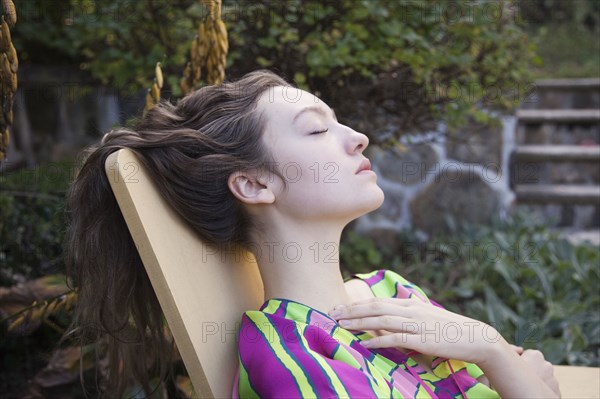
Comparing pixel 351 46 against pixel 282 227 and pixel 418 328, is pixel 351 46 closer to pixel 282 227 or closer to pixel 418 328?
pixel 282 227

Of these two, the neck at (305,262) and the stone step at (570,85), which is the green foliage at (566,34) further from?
the neck at (305,262)

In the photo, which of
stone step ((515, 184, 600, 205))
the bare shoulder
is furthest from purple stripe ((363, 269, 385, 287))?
stone step ((515, 184, 600, 205))

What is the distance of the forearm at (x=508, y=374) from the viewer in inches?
55.3

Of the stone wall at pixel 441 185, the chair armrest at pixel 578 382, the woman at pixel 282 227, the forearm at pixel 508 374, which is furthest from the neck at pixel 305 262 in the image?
the stone wall at pixel 441 185

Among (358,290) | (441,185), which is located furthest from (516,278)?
(358,290)

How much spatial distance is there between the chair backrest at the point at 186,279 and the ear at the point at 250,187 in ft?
0.45

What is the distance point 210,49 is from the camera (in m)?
1.98

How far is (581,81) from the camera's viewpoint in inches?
206

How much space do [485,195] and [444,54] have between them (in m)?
1.51

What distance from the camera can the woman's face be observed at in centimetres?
141

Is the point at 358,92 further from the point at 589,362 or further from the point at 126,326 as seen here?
the point at 126,326

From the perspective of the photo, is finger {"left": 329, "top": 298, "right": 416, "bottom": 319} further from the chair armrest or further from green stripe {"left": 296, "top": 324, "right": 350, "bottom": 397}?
the chair armrest

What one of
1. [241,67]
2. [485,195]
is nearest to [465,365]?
[241,67]

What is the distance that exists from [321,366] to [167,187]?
0.51 metres
